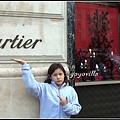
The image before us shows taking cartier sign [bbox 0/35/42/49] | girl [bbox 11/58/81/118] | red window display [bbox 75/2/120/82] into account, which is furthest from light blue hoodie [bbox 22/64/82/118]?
red window display [bbox 75/2/120/82]

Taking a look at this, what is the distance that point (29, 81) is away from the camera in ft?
11.8

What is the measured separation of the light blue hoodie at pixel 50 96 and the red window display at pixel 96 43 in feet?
2.90

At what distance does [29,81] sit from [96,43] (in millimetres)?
1706

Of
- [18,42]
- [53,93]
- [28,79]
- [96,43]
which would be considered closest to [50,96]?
[53,93]

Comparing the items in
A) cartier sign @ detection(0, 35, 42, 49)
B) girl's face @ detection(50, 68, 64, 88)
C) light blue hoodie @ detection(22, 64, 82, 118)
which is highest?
cartier sign @ detection(0, 35, 42, 49)

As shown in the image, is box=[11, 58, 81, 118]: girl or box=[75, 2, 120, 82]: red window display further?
box=[75, 2, 120, 82]: red window display

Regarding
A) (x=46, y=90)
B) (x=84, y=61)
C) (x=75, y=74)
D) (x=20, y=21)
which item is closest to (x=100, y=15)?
(x=84, y=61)

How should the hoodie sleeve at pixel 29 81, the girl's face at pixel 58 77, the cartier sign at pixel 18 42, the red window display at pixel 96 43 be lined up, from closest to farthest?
the hoodie sleeve at pixel 29 81 → the girl's face at pixel 58 77 → the cartier sign at pixel 18 42 → the red window display at pixel 96 43

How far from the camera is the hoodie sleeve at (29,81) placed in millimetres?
3537

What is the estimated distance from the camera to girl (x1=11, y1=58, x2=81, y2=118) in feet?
11.7

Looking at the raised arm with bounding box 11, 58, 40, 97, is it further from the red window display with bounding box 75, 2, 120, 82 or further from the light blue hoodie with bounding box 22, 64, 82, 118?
the red window display with bounding box 75, 2, 120, 82

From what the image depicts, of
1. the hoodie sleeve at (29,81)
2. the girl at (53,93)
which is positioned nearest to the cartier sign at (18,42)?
the girl at (53,93)

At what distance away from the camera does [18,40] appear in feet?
13.0

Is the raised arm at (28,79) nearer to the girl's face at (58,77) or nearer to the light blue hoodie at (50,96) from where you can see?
the light blue hoodie at (50,96)
